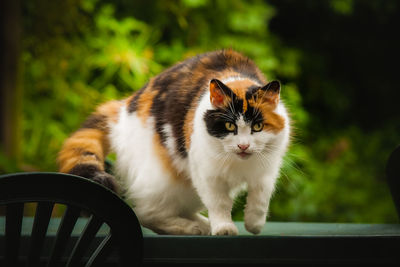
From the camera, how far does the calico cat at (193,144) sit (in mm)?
1258

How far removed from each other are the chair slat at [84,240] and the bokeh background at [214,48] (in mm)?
1664

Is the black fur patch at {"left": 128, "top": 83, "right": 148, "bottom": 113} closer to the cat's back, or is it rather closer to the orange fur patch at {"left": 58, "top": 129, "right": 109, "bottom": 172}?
the cat's back

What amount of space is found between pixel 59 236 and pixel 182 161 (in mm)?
577

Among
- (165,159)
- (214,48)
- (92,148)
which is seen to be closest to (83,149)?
(92,148)

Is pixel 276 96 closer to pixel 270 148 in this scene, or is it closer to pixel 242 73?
pixel 270 148

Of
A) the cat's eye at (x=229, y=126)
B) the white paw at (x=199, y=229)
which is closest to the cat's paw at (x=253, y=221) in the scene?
the white paw at (x=199, y=229)

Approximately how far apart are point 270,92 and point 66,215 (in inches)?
23.1

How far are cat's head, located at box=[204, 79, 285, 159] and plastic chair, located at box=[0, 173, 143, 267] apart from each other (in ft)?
1.25

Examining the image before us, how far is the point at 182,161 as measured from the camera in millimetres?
1430

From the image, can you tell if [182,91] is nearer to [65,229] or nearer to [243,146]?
[243,146]

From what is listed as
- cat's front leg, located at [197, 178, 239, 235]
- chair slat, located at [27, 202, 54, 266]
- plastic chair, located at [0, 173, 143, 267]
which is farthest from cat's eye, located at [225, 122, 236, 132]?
chair slat, located at [27, 202, 54, 266]

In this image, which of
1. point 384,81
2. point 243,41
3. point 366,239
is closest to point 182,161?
A: point 366,239

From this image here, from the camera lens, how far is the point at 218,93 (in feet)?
4.13

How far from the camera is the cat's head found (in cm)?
123
